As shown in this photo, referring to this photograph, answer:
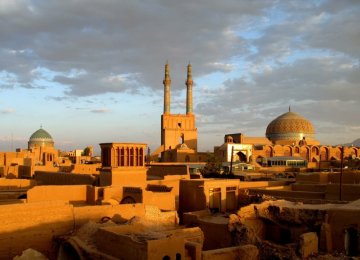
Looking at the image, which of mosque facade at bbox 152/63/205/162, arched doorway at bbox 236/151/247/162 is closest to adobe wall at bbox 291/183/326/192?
arched doorway at bbox 236/151/247/162

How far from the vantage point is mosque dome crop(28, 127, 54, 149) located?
75.2 m

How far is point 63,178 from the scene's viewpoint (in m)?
27.5

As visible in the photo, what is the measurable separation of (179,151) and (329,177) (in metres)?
30.7

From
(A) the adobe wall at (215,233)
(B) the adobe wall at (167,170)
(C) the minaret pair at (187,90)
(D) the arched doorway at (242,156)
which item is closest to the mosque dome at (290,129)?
(D) the arched doorway at (242,156)

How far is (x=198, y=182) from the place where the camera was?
2314 cm

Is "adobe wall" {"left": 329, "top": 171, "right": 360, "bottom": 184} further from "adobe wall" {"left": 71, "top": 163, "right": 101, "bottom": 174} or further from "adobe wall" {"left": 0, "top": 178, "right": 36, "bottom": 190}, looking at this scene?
"adobe wall" {"left": 0, "top": 178, "right": 36, "bottom": 190}

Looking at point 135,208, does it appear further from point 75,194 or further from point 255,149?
point 255,149

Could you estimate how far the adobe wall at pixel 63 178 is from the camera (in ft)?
84.6

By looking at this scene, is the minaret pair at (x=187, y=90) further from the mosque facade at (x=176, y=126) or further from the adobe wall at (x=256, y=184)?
the adobe wall at (x=256, y=184)

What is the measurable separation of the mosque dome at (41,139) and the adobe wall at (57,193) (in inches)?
2204

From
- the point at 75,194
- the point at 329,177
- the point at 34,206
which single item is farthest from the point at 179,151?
the point at 34,206

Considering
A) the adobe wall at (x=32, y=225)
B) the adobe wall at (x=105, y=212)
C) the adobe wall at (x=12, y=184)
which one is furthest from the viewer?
the adobe wall at (x=12, y=184)

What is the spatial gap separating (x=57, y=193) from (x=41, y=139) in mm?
57984

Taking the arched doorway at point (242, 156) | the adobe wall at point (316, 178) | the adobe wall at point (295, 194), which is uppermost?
the arched doorway at point (242, 156)
